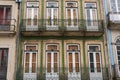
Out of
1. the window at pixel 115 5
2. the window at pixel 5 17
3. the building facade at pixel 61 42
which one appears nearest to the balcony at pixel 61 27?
the building facade at pixel 61 42

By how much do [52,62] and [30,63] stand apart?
5.02 feet

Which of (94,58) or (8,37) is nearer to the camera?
(94,58)

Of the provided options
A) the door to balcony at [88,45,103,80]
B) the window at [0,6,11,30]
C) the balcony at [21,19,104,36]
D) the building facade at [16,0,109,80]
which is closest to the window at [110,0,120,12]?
the building facade at [16,0,109,80]

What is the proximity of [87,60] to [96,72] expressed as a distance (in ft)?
3.37

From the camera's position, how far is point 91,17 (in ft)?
55.7

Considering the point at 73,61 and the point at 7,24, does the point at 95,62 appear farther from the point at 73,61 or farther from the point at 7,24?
the point at 7,24

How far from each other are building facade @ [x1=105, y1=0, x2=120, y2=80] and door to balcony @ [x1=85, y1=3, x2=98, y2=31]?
941 millimetres

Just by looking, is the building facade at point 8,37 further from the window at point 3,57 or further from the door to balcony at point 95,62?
the door to balcony at point 95,62

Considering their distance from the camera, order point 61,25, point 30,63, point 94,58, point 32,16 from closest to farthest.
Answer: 1. point 30,63
2. point 94,58
3. point 61,25
4. point 32,16

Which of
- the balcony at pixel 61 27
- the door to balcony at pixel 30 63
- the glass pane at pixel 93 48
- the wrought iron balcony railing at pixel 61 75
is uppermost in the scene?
the balcony at pixel 61 27

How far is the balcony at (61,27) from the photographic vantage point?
1582 cm

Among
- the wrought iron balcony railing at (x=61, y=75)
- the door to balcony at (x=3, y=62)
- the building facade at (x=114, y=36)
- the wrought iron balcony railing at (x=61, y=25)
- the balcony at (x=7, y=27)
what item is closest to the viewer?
the wrought iron balcony railing at (x=61, y=75)

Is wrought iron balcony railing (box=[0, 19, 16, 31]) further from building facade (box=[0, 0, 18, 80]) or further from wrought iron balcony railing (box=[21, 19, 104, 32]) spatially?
wrought iron balcony railing (box=[21, 19, 104, 32])

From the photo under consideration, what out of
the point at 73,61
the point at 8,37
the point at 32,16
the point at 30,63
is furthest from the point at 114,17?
the point at 8,37
